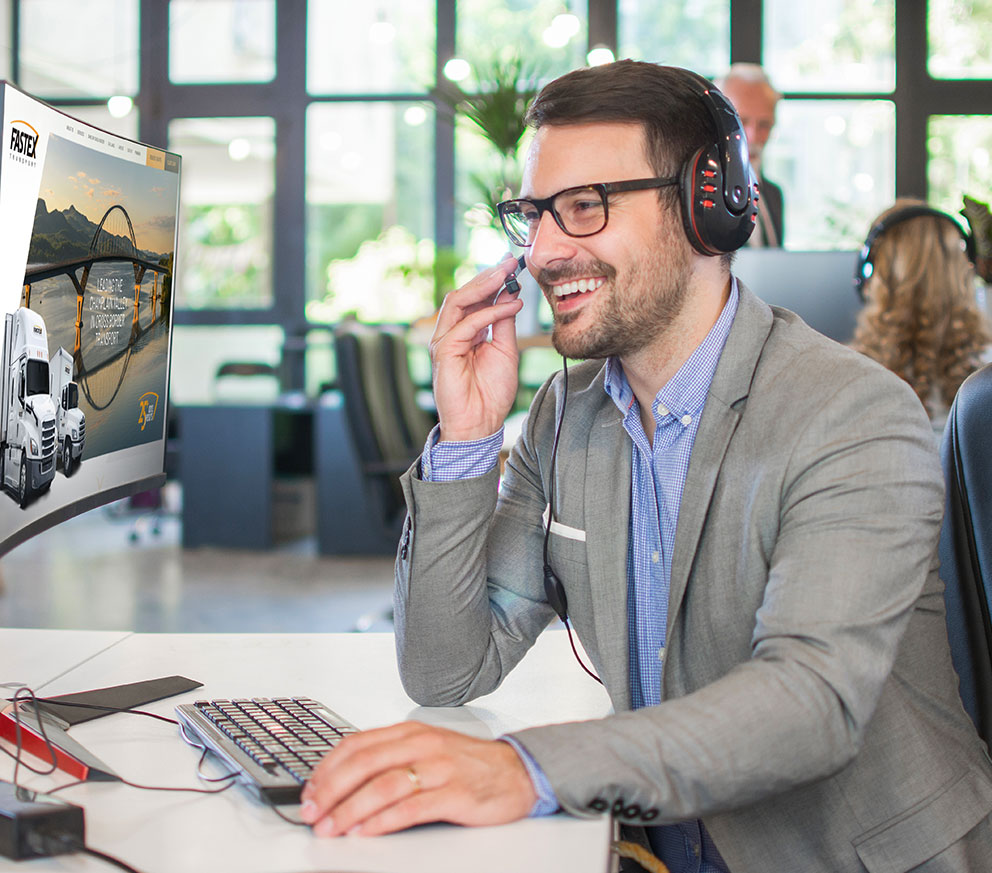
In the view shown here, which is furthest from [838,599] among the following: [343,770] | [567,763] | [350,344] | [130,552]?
Answer: [130,552]

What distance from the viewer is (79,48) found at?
289 inches

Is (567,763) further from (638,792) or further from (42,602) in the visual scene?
(42,602)

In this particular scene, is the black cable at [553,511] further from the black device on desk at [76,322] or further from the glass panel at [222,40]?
the glass panel at [222,40]

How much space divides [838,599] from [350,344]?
259 centimetres

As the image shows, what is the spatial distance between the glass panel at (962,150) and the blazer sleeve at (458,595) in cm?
643

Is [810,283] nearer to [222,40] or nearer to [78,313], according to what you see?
[78,313]

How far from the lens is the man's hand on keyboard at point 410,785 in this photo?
778mm

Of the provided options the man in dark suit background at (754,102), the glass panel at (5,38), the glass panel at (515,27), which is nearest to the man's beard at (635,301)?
the man in dark suit background at (754,102)

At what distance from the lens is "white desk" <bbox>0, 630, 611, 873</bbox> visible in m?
0.75

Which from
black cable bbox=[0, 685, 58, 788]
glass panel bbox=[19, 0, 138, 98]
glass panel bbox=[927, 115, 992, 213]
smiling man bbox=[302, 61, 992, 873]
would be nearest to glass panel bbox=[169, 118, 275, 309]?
glass panel bbox=[19, 0, 138, 98]

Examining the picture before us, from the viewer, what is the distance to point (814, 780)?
875 millimetres

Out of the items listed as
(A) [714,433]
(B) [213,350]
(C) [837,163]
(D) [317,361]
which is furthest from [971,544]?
(B) [213,350]

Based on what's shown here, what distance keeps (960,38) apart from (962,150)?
0.68 m

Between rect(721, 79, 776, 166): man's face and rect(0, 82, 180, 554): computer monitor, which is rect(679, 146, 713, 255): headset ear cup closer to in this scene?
rect(0, 82, 180, 554): computer monitor
